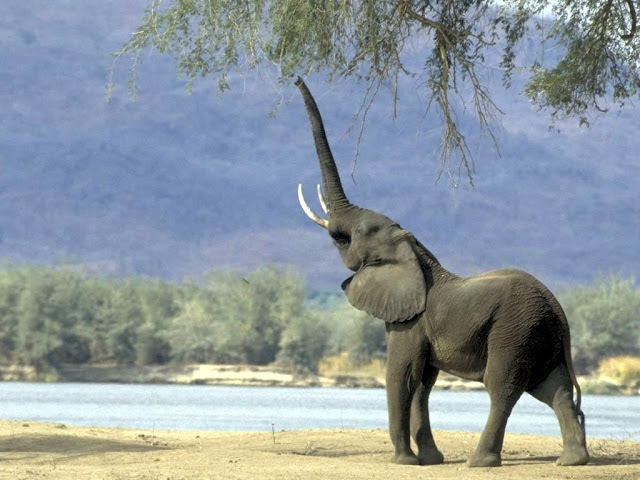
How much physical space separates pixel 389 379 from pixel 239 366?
166 ft

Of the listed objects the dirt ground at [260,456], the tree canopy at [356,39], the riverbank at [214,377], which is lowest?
the dirt ground at [260,456]

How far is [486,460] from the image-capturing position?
12.1 metres

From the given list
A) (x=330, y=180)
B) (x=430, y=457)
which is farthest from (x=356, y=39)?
(x=430, y=457)

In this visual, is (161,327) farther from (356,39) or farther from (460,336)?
(460,336)

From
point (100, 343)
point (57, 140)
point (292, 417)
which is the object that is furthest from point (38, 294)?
point (57, 140)

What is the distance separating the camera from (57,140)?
636 feet

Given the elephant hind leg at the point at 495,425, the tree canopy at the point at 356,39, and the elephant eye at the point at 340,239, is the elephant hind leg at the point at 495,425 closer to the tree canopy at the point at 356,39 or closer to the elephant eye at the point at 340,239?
the elephant eye at the point at 340,239

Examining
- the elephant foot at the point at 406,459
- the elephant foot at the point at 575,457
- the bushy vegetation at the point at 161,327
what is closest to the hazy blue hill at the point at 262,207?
the bushy vegetation at the point at 161,327

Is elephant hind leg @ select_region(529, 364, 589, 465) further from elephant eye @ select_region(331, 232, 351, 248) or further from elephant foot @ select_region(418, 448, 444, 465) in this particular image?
elephant eye @ select_region(331, 232, 351, 248)

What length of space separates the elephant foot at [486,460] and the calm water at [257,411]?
513 inches

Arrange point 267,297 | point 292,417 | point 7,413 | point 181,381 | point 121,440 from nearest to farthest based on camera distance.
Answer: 1. point 121,440
2. point 7,413
3. point 292,417
4. point 181,381
5. point 267,297

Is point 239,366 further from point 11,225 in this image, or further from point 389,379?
point 11,225

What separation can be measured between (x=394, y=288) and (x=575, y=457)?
2446 mm

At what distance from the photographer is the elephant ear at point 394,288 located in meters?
12.4
